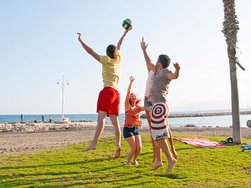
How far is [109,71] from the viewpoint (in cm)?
882

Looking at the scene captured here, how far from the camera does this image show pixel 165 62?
763 centimetres

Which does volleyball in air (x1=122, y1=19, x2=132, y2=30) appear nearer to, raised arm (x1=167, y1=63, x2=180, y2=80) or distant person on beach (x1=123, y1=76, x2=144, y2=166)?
distant person on beach (x1=123, y1=76, x2=144, y2=166)

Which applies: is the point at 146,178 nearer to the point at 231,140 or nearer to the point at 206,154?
the point at 206,154

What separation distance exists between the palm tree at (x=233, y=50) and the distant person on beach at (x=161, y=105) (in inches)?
274

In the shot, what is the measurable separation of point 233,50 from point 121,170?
26.1ft

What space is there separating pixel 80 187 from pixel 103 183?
1.86 ft

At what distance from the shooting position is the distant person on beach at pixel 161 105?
24.3ft

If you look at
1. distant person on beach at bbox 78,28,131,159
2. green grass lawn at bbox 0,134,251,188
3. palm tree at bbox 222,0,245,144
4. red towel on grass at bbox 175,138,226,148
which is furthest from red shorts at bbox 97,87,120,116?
palm tree at bbox 222,0,245,144

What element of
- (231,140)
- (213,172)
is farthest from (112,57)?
(231,140)

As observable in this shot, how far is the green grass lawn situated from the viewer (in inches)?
296

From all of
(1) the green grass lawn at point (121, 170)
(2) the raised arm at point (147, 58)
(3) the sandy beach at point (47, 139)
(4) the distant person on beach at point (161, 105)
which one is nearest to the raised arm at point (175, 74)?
(4) the distant person on beach at point (161, 105)

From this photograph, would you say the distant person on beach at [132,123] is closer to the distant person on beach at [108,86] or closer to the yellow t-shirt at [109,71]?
the distant person on beach at [108,86]

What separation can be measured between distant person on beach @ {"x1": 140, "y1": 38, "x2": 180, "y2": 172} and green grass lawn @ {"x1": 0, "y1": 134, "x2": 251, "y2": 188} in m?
0.82

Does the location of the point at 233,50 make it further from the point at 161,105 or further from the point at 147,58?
the point at 161,105
